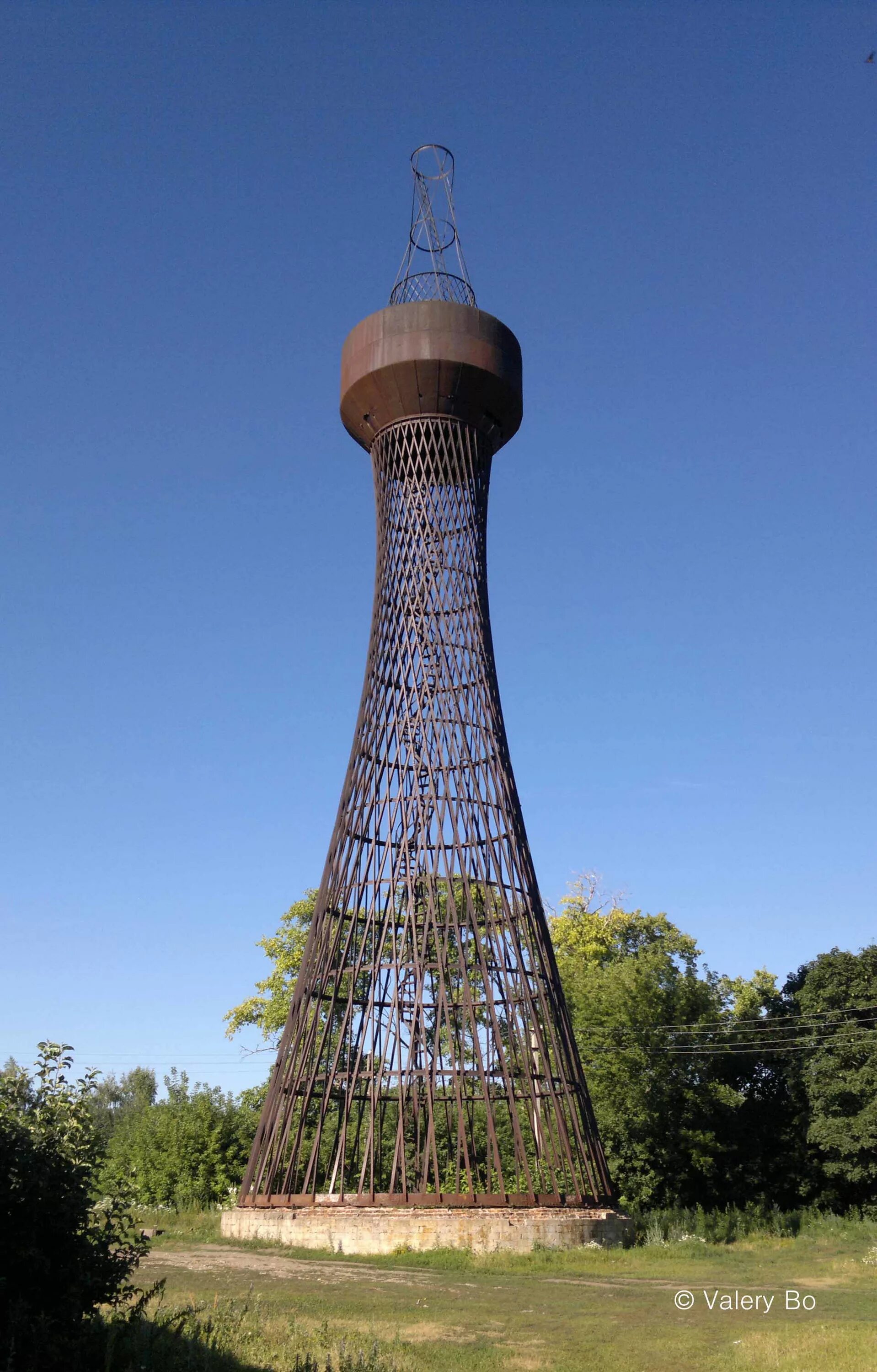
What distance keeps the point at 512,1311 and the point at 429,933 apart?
329 inches

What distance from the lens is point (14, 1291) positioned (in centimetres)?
562

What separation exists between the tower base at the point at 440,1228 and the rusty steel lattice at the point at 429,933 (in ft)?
1.25

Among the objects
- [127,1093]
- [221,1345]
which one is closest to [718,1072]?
[221,1345]

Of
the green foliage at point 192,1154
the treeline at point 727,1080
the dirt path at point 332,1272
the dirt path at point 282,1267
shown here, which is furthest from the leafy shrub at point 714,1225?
the green foliage at point 192,1154

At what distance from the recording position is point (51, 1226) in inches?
228

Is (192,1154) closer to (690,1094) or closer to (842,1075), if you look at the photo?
(690,1094)

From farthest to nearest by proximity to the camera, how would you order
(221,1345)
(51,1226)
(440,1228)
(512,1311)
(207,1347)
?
(440,1228) → (512,1311) → (221,1345) → (207,1347) → (51,1226)

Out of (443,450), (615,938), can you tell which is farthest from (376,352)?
(615,938)

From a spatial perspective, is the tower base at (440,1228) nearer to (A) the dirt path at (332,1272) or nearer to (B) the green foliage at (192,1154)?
(A) the dirt path at (332,1272)

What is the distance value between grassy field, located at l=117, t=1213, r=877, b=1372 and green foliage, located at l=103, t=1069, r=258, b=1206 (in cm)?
1050

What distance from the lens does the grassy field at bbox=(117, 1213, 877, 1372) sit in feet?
24.2

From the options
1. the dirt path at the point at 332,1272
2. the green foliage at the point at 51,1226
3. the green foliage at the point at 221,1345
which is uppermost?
the green foliage at the point at 51,1226

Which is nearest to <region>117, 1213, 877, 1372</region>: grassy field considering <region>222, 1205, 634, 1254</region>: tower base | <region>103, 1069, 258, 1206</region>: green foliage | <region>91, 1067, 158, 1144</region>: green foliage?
<region>222, 1205, 634, 1254</region>: tower base

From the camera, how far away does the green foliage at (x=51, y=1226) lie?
5.53m
